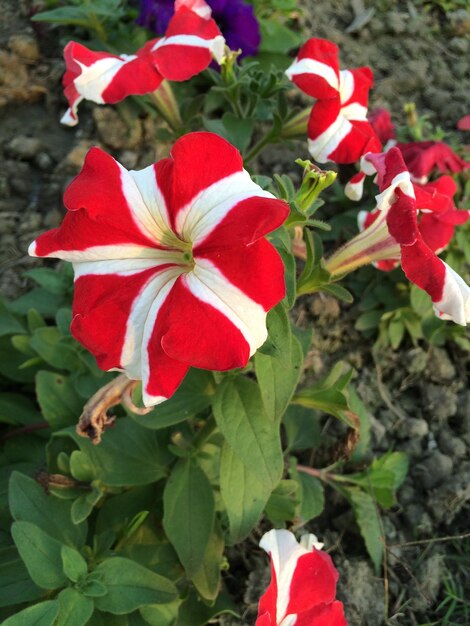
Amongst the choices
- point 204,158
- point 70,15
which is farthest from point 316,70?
Answer: point 70,15

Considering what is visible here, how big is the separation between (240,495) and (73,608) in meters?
0.48

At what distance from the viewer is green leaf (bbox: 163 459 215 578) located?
5.85ft

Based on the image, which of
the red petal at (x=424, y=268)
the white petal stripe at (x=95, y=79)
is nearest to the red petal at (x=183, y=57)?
the white petal stripe at (x=95, y=79)

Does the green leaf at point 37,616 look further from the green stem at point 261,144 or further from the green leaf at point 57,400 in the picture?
the green stem at point 261,144

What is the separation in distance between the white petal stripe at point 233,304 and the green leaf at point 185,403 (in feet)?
1.79

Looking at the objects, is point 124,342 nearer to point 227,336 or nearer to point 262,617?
point 227,336

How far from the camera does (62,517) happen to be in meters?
1.82

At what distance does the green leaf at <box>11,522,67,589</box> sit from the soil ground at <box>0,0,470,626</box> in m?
0.73

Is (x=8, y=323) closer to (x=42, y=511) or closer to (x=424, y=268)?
(x=42, y=511)

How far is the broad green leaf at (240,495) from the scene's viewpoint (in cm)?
170

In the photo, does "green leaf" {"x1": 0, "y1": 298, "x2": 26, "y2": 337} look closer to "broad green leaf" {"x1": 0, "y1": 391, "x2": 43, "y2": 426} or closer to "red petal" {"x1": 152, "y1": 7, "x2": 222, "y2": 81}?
"broad green leaf" {"x1": 0, "y1": 391, "x2": 43, "y2": 426}

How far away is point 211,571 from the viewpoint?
1911mm

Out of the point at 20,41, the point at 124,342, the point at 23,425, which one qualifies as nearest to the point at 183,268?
the point at 124,342

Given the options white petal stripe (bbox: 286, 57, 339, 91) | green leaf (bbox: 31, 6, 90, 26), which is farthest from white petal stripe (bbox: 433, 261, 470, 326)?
green leaf (bbox: 31, 6, 90, 26)
